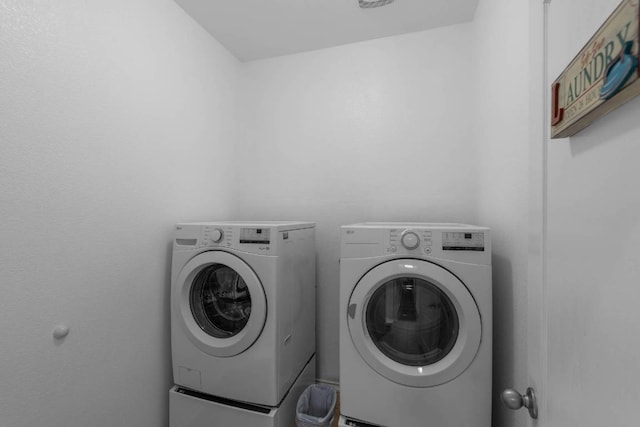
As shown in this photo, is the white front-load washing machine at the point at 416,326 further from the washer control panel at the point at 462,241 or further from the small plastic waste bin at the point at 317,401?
the small plastic waste bin at the point at 317,401

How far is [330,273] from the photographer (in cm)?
192

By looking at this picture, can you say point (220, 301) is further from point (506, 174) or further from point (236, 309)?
point (506, 174)

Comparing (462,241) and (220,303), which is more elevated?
(462,241)

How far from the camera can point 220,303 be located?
1.48m

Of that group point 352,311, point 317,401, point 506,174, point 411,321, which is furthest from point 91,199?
point 506,174

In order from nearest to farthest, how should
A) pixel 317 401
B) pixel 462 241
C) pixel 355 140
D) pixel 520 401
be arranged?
pixel 520 401, pixel 462 241, pixel 317 401, pixel 355 140

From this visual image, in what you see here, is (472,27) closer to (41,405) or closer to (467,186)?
(467,186)

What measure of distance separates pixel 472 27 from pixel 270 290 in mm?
1965

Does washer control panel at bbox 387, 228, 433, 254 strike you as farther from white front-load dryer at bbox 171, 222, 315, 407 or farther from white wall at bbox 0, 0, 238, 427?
white wall at bbox 0, 0, 238, 427

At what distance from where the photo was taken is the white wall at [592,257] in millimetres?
334

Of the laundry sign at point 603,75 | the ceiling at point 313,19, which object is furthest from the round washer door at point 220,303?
the ceiling at point 313,19

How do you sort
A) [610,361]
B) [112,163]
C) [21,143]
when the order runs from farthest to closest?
1. [112,163]
2. [21,143]
3. [610,361]

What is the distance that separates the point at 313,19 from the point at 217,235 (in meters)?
1.43

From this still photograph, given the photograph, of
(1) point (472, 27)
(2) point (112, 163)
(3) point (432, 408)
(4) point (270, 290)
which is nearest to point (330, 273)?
(4) point (270, 290)
